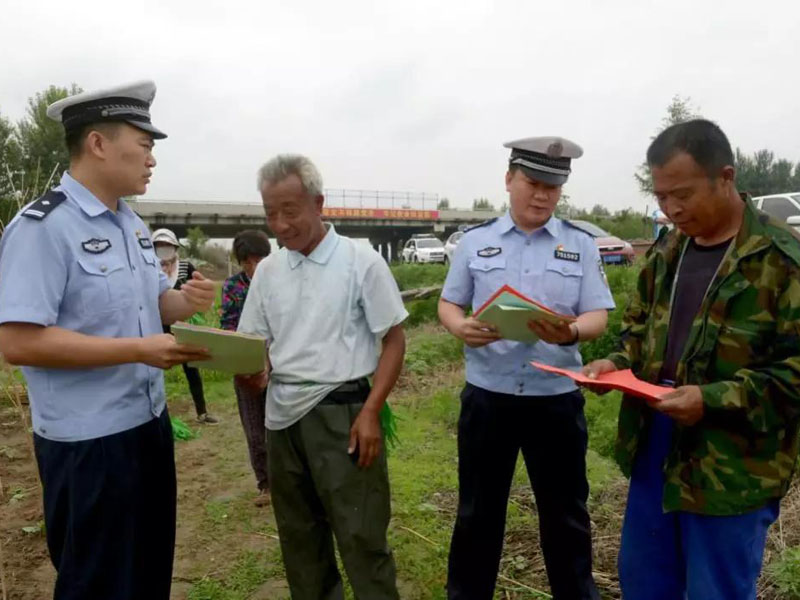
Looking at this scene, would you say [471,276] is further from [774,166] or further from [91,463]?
[774,166]

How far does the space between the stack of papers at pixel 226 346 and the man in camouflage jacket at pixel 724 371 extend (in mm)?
1142

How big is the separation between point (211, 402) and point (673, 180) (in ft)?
18.3

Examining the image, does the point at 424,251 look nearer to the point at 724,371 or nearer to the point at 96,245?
the point at 96,245

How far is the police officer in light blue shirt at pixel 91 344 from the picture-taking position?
5.42 ft

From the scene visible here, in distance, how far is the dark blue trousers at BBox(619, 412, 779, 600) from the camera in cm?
163

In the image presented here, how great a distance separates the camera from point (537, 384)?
2.33m

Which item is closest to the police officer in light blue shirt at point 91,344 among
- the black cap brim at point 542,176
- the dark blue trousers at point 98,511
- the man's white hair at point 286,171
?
the dark blue trousers at point 98,511

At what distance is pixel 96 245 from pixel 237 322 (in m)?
2.22

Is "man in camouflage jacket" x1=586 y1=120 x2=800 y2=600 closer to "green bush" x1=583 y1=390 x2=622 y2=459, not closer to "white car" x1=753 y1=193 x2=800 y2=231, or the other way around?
"green bush" x1=583 y1=390 x2=622 y2=459

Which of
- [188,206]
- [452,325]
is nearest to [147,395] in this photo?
[452,325]

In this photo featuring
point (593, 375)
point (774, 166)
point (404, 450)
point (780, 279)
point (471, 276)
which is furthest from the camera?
point (774, 166)

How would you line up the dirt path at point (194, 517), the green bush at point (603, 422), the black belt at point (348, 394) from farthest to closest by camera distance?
1. the green bush at point (603, 422)
2. the dirt path at point (194, 517)
3. the black belt at point (348, 394)

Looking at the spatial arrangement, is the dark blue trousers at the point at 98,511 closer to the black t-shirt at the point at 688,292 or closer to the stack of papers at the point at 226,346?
the stack of papers at the point at 226,346

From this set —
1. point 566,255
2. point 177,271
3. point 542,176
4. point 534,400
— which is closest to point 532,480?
point 534,400
